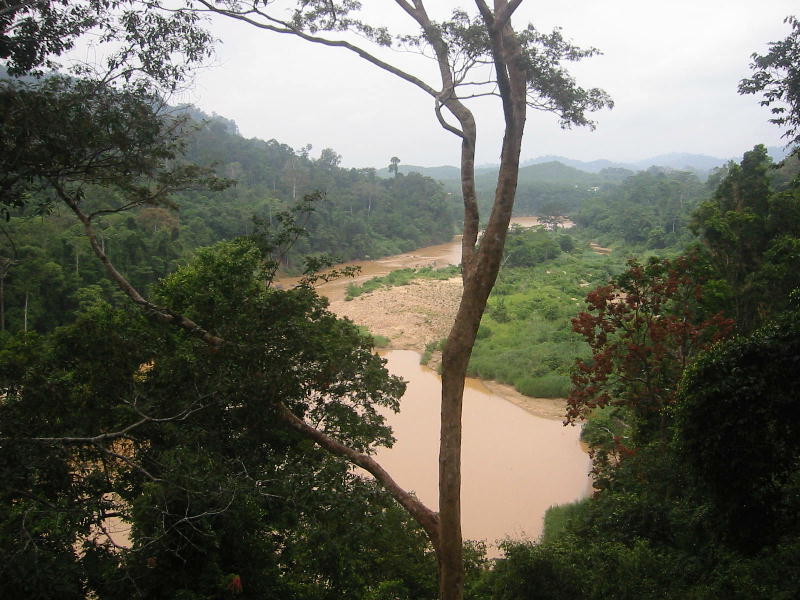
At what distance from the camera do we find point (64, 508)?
11.4 ft

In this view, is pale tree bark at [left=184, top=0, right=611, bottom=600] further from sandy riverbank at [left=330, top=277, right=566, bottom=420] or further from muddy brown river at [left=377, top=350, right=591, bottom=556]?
sandy riverbank at [left=330, top=277, right=566, bottom=420]

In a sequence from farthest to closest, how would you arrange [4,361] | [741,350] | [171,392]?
1. [4,361]
2. [171,392]
3. [741,350]

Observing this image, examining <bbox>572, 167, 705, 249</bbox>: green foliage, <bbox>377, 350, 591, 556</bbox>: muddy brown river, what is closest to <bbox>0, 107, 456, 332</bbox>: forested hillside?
<bbox>377, 350, 591, 556</bbox>: muddy brown river

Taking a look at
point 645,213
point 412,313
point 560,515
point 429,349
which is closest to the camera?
point 560,515

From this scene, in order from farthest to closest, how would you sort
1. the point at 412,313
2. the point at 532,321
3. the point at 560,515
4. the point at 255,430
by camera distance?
1. the point at 412,313
2. the point at 532,321
3. the point at 560,515
4. the point at 255,430

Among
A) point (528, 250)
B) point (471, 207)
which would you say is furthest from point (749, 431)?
point (528, 250)

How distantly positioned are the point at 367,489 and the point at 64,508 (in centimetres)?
204

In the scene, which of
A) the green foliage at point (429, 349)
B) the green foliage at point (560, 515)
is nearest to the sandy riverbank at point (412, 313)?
the green foliage at point (429, 349)

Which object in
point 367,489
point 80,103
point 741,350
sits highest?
point 80,103

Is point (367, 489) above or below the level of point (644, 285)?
below

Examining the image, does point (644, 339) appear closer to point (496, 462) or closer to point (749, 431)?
point (749, 431)

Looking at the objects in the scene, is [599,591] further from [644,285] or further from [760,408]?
[644,285]

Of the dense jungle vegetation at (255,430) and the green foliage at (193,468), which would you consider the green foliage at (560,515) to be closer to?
the dense jungle vegetation at (255,430)

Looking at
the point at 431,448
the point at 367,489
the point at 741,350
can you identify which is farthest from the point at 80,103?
the point at 431,448
